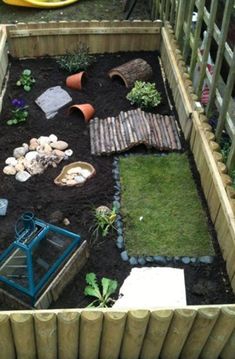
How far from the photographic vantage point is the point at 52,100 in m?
5.50

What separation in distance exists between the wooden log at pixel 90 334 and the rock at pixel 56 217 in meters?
1.31

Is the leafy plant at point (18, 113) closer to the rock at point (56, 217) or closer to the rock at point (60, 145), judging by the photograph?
the rock at point (60, 145)

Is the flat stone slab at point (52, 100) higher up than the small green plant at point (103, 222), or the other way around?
the flat stone slab at point (52, 100)

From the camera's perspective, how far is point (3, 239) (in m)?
3.89

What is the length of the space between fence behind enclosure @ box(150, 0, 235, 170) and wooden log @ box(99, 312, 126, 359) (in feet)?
6.06

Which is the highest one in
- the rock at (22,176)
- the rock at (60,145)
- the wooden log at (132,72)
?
the wooden log at (132,72)

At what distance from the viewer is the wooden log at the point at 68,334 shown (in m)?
2.78

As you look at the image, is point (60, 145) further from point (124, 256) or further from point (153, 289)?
point (153, 289)

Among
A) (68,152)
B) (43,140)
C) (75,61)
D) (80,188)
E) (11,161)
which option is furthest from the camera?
(75,61)

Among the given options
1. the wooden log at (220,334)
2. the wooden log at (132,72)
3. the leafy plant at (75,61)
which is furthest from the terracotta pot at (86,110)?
the wooden log at (220,334)

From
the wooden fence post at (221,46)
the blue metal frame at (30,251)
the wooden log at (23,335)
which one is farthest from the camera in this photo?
the wooden fence post at (221,46)

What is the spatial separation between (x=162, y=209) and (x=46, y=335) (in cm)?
178

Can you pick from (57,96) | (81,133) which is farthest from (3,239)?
(57,96)

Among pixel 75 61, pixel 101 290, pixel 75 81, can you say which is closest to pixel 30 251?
pixel 101 290
